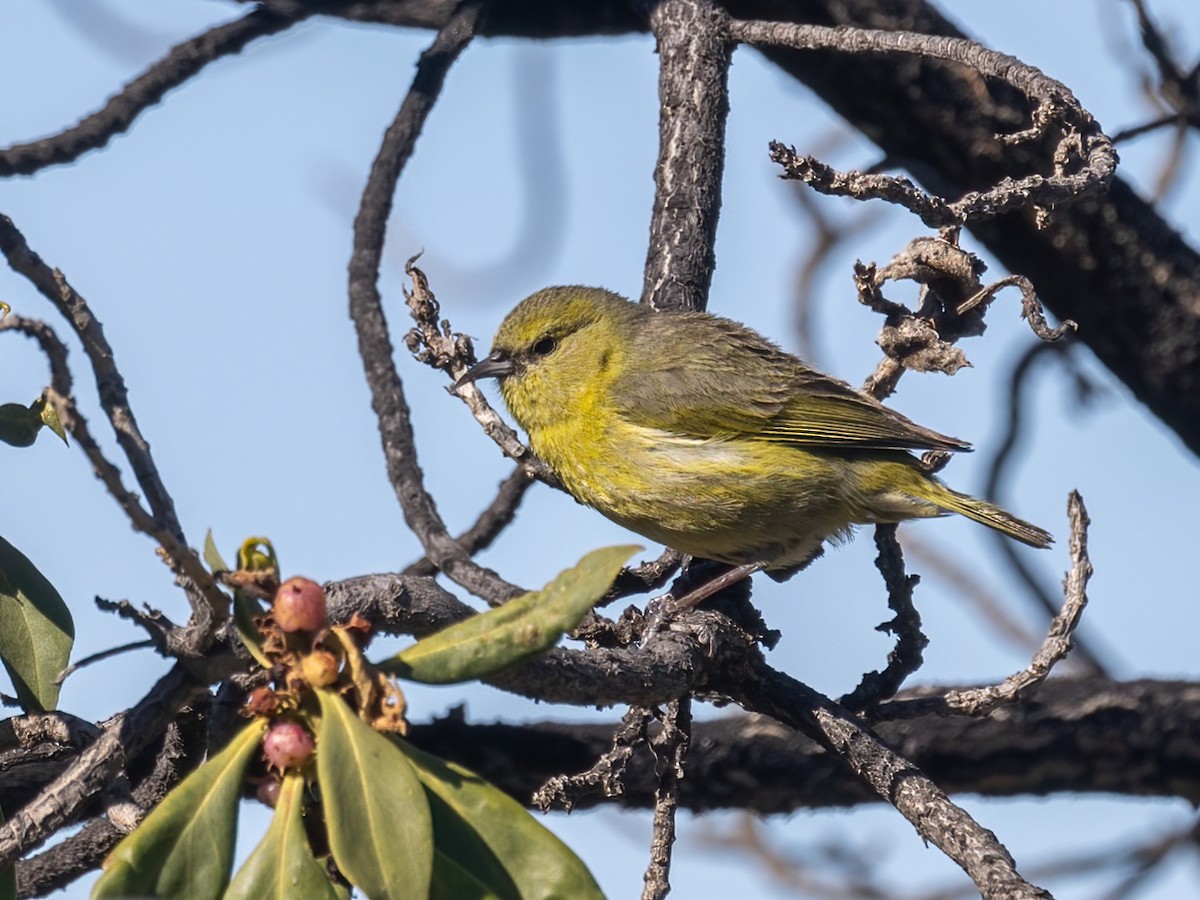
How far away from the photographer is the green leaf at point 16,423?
8.67 ft

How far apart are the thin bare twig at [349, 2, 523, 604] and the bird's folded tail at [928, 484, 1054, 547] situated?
1.83 metres

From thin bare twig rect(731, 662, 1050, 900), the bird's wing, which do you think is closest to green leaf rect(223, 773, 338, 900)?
thin bare twig rect(731, 662, 1050, 900)

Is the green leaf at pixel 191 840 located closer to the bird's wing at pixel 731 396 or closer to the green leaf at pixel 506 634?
the green leaf at pixel 506 634

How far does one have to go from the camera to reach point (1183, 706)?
5.31 metres

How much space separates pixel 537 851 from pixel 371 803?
328 mm

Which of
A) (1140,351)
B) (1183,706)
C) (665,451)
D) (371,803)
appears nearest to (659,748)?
(371,803)

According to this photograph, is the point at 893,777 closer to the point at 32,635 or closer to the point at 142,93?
the point at 32,635

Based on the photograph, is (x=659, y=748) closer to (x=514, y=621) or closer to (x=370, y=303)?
(x=514, y=621)

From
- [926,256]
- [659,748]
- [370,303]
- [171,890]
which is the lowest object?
[171,890]

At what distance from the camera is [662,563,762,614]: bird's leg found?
4.01 m

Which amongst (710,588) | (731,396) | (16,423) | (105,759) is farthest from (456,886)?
(731,396)

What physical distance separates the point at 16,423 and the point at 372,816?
3.70 ft

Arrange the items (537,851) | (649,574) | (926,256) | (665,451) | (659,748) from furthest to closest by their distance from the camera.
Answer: (665,451), (649,574), (926,256), (659,748), (537,851)

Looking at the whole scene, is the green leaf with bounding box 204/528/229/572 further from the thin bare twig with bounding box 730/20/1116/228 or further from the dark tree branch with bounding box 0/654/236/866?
the thin bare twig with bounding box 730/20/1116/228
